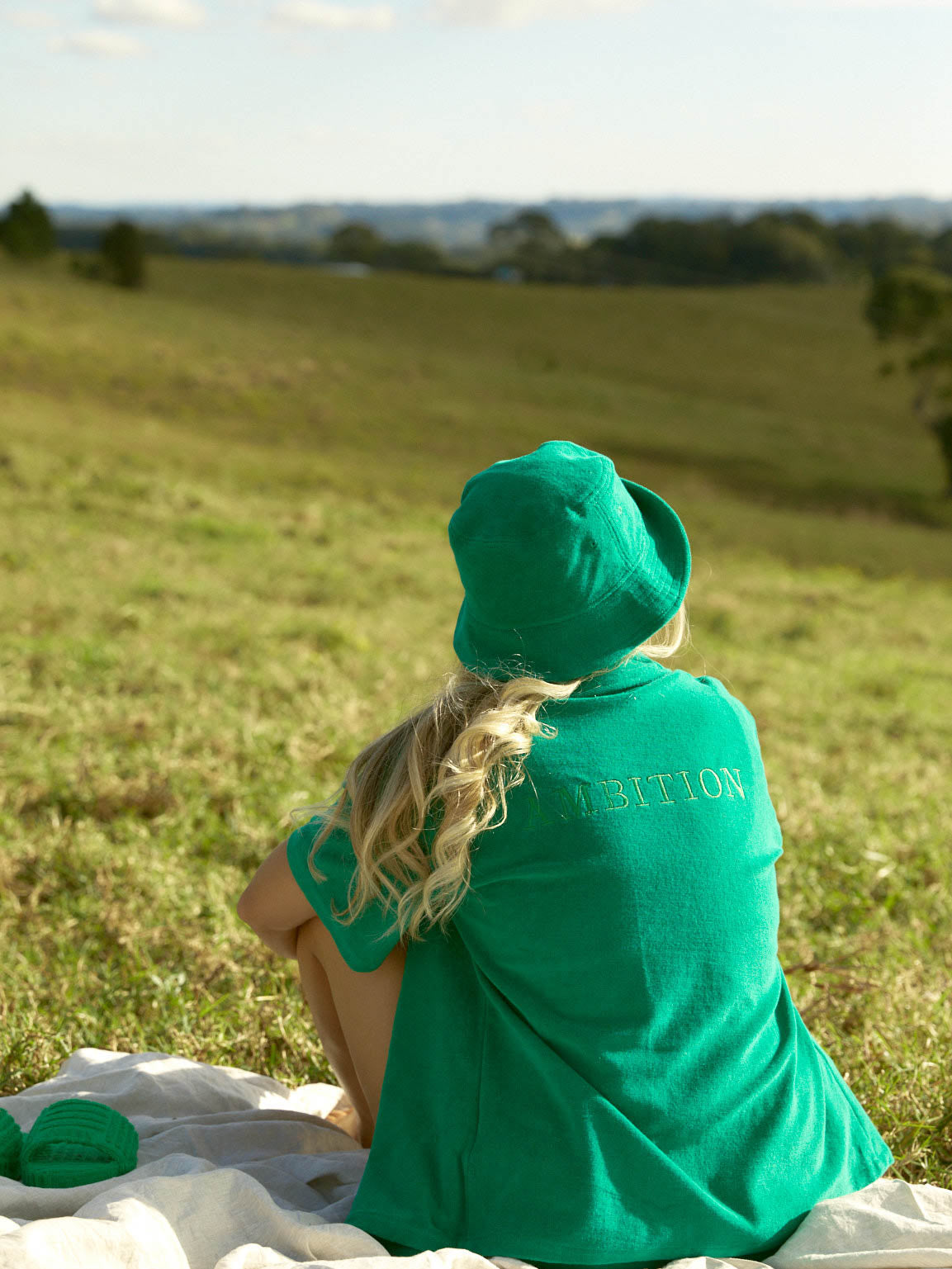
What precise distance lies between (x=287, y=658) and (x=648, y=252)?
7549cm

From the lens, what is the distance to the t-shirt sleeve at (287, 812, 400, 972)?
197cm

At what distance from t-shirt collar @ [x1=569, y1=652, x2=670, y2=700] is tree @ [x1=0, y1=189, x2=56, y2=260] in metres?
46.6

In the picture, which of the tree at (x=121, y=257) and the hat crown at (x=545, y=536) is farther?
the tree at (x=121, y=257)

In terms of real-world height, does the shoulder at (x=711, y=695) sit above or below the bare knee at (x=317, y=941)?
above

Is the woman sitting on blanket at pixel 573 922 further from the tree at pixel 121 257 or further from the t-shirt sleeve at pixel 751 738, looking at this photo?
the tree at pixel 121 257

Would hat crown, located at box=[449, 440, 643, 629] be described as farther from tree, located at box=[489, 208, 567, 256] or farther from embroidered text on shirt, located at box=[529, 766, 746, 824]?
tree, located at box=[489, 208, 567, 256]

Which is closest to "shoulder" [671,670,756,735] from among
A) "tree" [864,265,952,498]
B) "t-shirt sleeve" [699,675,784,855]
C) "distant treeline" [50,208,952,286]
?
"t-shirt sleeve" [699,675,784,855]

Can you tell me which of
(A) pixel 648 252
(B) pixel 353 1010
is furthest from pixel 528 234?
(B) pixel 353 1010

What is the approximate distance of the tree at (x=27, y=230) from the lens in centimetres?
4325

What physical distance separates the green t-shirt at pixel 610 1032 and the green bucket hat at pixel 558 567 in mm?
103

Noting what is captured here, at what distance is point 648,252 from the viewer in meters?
76.6

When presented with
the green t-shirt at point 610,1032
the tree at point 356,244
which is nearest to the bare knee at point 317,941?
the green t-shirt at point 610,1032

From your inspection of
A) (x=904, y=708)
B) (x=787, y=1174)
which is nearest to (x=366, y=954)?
(x=787, y=1174)

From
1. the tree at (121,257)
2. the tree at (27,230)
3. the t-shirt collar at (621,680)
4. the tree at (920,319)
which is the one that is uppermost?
the tree at (27,230)
